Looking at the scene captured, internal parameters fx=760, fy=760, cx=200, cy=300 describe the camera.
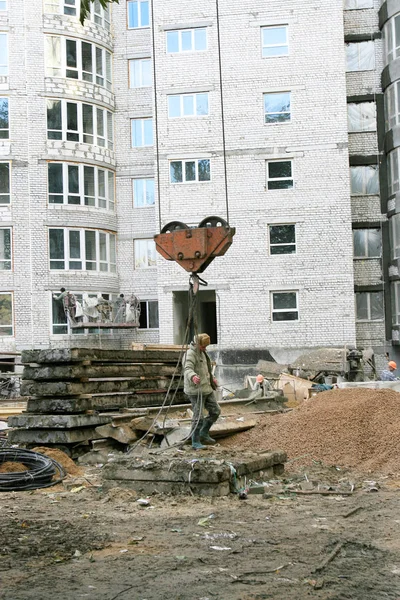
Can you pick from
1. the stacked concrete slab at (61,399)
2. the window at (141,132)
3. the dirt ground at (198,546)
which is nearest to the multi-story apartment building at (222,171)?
the window at (141,132)

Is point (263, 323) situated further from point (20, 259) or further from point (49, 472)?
point (49, 472)

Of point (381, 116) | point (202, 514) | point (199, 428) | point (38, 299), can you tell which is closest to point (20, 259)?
point (38, 299)

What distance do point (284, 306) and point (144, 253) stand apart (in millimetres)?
7713

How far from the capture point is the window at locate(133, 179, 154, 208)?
36.4 m

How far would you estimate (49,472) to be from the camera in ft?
36.7

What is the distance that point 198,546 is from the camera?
7266 mm

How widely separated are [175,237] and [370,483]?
4.57m

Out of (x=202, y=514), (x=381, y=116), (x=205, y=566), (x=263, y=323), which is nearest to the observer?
(x=205, y=566)

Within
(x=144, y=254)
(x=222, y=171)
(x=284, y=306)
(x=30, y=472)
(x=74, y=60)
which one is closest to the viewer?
(x=30, y=472)

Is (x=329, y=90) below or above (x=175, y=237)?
above

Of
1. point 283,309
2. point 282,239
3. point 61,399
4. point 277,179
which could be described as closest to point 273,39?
point 277,179

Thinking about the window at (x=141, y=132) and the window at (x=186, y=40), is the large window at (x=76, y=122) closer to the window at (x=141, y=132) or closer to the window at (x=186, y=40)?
the window at (x=141, y=132)

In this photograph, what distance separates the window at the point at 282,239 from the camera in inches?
1288

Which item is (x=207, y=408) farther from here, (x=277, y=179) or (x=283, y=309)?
(x=277, y=179)
